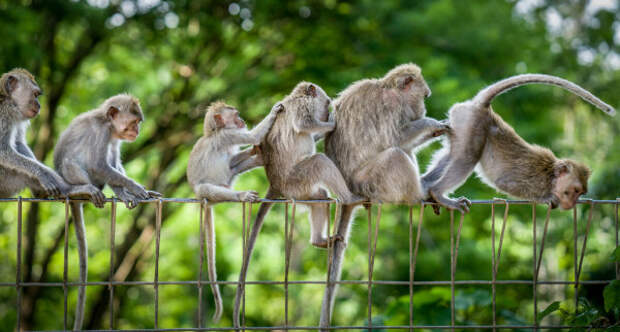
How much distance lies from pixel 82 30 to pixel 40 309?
7.26m

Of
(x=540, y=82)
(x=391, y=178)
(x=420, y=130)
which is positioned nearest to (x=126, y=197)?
(x=391, y=178)

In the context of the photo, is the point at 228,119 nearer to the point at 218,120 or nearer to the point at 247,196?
the point at 218,120

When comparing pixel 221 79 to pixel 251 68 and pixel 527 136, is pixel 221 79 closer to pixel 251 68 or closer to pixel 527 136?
pixel 251 68

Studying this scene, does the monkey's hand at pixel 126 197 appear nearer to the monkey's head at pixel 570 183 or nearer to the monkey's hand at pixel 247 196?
the monkey's hand at pixel 247 196

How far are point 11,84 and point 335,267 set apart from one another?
3118mm

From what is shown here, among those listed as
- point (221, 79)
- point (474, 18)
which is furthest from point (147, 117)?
point (474, 18)

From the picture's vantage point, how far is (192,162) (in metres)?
5.60

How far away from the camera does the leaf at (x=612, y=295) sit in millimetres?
4469

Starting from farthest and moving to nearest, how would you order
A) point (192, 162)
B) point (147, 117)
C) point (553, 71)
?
1. point (147, 117)
2. point (553, 71)
3. point (192, 162)

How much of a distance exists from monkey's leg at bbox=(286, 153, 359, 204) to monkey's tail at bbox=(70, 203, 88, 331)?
5.74 ft

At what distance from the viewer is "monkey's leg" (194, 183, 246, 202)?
16.5ft

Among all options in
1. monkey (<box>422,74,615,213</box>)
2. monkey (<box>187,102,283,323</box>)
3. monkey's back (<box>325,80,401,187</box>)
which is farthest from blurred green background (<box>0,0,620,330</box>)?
monkey (<box>187,102,283,323</box>)

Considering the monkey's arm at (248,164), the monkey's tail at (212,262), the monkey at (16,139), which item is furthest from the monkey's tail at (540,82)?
the monkey at (16,139)

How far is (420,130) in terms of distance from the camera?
5484mm
